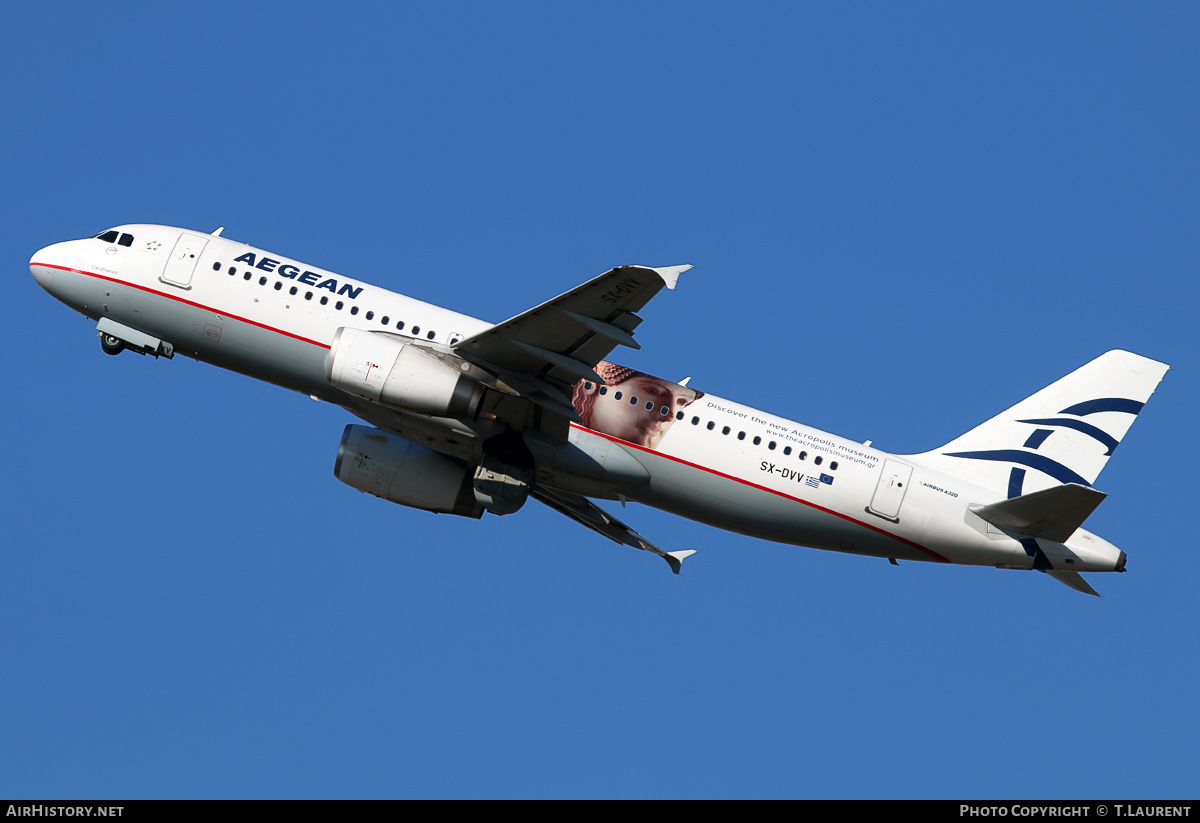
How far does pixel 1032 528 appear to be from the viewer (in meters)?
31.4

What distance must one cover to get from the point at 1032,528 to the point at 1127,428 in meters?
5.22

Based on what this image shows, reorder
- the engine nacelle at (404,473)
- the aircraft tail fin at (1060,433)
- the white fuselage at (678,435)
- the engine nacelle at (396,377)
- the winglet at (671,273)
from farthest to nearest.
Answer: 1. the engine nacelle at (404,473)
2. the aircraft tail fin at (1060,433)
3. the white fuselage at (678,435)
4. the engine nacelle at (396,377)
5. the winglet at (671,273)

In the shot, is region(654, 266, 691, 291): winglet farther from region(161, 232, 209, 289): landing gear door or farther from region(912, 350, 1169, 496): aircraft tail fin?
region(161, 232, 209, 289): landing gear door

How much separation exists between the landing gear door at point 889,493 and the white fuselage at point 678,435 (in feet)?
0.11

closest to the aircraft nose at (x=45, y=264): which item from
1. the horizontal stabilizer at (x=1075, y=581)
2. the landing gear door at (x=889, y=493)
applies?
the landing gear door at (x=889, y=493)

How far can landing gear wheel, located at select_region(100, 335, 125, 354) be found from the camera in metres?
33.9

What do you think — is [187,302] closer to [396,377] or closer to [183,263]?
[183,263]

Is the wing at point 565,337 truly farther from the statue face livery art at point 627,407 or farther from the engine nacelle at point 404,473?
the engine nacelle at point 404,473

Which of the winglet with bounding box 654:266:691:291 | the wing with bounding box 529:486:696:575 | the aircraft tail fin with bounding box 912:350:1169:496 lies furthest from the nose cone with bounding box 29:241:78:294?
the aircraft tail fin with bounding box 912:350:1169:496

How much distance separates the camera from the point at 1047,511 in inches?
1210

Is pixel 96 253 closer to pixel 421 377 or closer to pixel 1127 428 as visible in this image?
pixel 421 377

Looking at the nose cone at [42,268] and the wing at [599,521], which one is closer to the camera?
the nose cone at [42,268]

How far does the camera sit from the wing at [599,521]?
36.5 m
